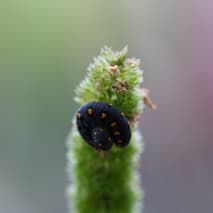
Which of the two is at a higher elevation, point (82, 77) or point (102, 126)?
point (82, 77)

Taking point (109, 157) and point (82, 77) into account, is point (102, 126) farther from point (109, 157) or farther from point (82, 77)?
point (82, 77)

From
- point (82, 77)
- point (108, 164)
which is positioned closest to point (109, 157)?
point (108, 164)

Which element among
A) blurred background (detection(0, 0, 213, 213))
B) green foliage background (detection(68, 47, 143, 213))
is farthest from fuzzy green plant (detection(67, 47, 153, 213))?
blurred background (detection(0, 0, 213, 213))

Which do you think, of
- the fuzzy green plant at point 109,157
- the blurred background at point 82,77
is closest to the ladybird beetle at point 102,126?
the fuzzy green plant at point 109,157

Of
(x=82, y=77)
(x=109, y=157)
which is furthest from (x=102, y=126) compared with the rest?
(x=82, y=77)

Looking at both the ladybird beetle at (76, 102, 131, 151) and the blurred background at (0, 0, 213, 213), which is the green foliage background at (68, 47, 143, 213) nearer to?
the ladybird beetle at (76, 102, 131, 151)

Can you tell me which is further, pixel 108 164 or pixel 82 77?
pixel 82 77
